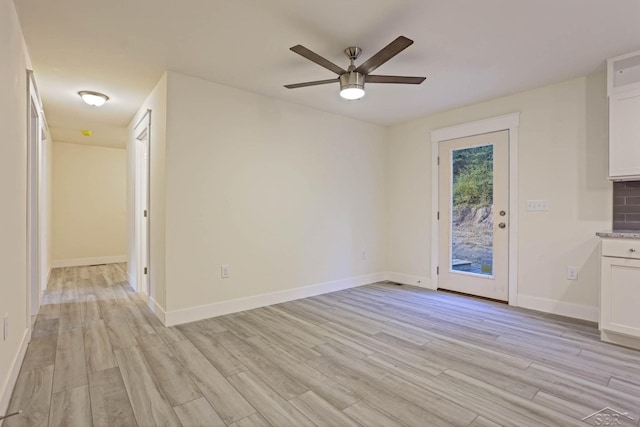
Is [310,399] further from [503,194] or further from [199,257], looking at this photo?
[503,194]

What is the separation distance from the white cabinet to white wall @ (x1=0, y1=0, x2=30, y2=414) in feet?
13.4

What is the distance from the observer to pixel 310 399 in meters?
1.90

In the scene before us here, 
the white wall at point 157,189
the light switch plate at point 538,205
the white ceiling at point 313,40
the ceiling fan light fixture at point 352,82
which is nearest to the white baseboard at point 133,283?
the white wall at point 157,189

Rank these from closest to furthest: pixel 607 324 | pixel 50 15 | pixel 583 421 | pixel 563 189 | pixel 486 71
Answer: pixel 583 421 → pixel 50 15 → pixel 607 324 → pixel 486 71 → pixel 563 189

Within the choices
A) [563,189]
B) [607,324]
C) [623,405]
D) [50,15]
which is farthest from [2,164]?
[563,189]

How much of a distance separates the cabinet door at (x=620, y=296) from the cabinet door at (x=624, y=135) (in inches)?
31.4

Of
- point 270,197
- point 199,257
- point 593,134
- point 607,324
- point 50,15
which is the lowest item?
point 607,324

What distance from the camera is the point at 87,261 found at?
661 centimetres

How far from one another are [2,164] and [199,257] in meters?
1.73

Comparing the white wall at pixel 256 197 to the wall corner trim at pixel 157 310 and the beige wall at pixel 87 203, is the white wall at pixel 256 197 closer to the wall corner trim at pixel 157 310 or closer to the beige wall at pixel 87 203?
the wall corner trim at pixel 157 310

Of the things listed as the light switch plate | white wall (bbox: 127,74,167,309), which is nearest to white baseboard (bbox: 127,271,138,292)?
white wall (bbox: 127,74,167,309)

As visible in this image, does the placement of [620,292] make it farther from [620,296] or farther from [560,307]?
[560,307]

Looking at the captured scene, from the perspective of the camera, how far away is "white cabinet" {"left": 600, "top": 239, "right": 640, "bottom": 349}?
2555 millimetres

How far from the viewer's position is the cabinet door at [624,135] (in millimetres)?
2773
